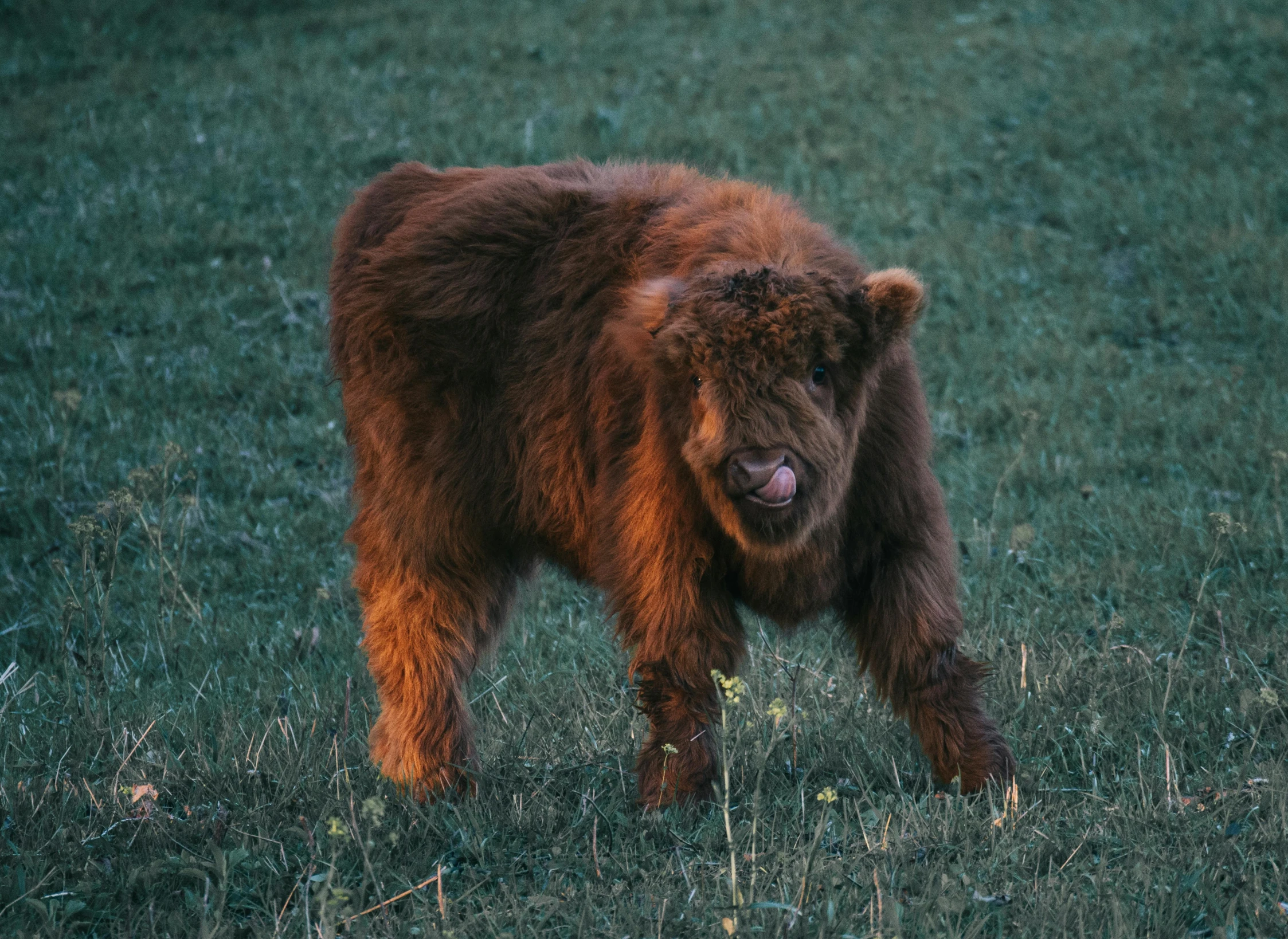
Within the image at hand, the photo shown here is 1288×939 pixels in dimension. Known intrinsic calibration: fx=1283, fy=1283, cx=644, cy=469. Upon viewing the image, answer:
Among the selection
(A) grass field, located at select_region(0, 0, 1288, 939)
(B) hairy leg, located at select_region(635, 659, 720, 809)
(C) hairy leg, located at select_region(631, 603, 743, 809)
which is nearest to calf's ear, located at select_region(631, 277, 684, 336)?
(C) hairy leg, located at select_region(631, 603, 743, 809)

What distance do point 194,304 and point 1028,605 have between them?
6.91 metres

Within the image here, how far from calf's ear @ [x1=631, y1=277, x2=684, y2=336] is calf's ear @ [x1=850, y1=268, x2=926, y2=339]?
0.53 metres

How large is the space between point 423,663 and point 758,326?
187cm

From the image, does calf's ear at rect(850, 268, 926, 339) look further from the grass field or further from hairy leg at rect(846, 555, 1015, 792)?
the grass field

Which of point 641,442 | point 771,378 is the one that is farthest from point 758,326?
point 641,442

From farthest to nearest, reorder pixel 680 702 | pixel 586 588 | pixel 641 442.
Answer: pixel 586 588 → pixel 641 442 → pixel 680 702

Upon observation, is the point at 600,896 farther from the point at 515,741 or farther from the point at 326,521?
the point at 326,521

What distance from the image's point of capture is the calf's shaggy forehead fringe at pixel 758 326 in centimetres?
363

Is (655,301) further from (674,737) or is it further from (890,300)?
(674,737)

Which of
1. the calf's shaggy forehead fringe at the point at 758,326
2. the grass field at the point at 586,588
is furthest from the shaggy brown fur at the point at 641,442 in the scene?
the grass field at the point at 586,588

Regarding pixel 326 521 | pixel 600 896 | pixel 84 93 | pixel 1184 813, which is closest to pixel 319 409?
pixel 326 521

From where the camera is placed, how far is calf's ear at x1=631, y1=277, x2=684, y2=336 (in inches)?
149

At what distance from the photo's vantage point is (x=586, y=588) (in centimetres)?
620

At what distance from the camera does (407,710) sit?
4602 mm
